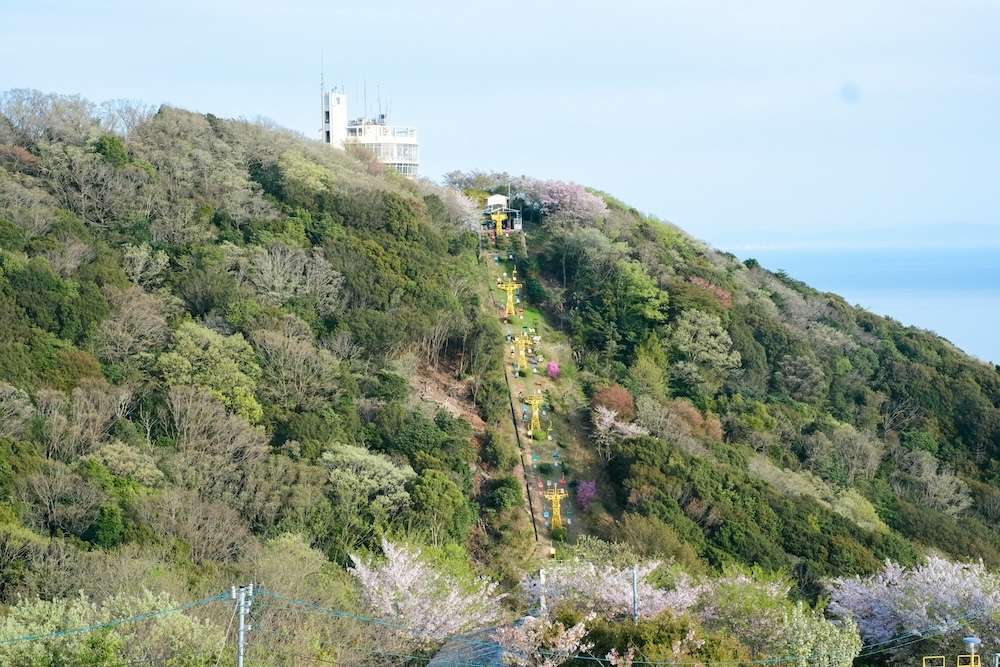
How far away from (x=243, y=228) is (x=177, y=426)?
13.6 meters

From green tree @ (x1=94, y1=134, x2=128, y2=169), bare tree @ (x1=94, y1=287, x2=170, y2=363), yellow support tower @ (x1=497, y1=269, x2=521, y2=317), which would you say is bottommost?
bare tree @ (x1=94, y1=287, x2=170, y2=363)

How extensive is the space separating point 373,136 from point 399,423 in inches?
1166

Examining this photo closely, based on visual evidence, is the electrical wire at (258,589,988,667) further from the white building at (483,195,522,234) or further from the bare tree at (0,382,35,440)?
the white building at (483,195,522,234)

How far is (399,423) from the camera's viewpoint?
124 feet

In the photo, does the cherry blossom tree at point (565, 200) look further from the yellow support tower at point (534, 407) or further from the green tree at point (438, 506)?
the green tree at point (438, 506)

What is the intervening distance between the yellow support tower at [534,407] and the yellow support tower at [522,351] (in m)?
1.95

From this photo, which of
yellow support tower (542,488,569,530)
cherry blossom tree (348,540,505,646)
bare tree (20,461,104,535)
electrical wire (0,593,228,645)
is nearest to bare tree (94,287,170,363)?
bare tree (20,461,104,535)

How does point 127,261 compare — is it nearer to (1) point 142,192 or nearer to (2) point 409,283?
(1) point 142,192

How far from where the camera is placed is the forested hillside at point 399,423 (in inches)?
1015

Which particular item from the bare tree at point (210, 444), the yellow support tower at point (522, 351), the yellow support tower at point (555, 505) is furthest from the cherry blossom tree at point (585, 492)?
the bare tree at point (210, 444)

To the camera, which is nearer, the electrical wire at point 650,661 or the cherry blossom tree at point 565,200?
the electrical wire at point 650,661

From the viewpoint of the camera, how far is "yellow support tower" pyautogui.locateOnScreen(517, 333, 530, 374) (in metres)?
46.3

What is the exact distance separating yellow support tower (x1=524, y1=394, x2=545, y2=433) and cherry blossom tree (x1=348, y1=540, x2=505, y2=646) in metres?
13.4

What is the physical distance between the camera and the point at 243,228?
4606 cm
